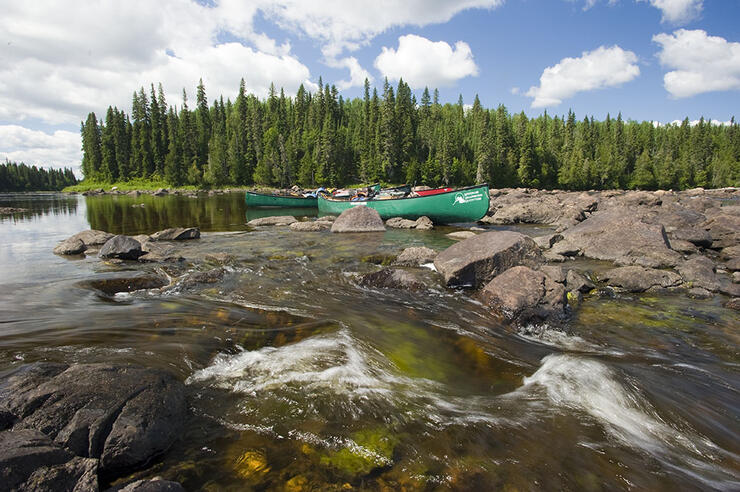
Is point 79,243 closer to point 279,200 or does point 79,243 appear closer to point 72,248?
point 72,248

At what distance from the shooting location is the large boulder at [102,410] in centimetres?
313

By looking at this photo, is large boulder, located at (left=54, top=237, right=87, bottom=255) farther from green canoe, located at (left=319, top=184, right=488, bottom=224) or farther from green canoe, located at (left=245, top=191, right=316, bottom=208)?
green canoe, located at (left=245, top=191, right=316, bottom=208)

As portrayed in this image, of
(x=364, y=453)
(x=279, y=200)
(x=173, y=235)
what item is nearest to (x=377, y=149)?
(x=279, y=200)

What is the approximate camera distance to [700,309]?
8398mm

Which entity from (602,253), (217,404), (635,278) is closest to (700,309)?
(635,278)

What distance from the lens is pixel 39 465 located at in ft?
8.52

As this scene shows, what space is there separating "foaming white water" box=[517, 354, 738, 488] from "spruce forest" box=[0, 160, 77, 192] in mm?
167687

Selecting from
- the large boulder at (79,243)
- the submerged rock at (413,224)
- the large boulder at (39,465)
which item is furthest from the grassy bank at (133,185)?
the large boulder at (39,465)

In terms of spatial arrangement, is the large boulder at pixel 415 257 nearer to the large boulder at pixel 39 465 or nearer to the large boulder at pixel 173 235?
the large boulder at pixel 39 465

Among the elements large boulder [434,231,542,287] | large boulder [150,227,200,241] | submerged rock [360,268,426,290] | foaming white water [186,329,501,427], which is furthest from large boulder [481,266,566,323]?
large boulder [150,227,200,241]

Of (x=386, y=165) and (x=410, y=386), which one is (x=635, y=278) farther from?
(x=386, y=165)

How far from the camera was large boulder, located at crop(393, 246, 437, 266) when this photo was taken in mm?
11927

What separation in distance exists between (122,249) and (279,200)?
27052 mm

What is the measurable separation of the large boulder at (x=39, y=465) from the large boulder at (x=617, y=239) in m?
14.4
